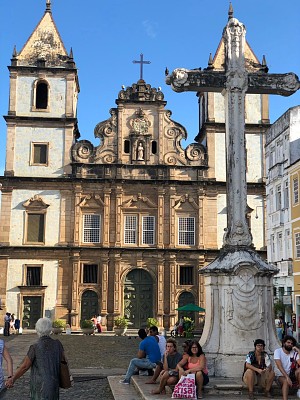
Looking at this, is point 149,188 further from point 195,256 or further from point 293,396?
point 293,396

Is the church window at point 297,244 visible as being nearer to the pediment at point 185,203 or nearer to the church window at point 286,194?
the church window at point 286,194

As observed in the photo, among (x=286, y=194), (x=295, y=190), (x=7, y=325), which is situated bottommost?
(x=7, y=325)

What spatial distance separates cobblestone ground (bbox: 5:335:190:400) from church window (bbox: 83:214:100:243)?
9164 mm

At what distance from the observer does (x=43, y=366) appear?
5918mm

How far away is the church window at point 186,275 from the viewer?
33.8 meters

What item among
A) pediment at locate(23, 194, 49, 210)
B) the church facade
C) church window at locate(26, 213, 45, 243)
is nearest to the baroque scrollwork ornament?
the church facade

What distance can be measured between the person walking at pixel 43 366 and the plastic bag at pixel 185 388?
2.97 m

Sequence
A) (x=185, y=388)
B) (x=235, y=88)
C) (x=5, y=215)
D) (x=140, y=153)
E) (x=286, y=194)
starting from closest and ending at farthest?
1. (x=185, y=388)
2. (x=235, y=88)
3. (x=286, y=194)
4. (x=5, y=215)
5. (x=140, y=153)

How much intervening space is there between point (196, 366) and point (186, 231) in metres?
25.6

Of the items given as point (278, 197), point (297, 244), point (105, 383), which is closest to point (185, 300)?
point (278, 197)

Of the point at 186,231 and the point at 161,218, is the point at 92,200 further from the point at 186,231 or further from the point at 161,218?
the point at 186,231

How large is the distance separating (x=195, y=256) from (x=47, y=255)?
8.99m

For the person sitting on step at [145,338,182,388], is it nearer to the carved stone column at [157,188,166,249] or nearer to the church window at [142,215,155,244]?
the carved stone column at [157,188,166,249]

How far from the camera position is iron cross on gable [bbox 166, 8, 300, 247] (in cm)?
1051
